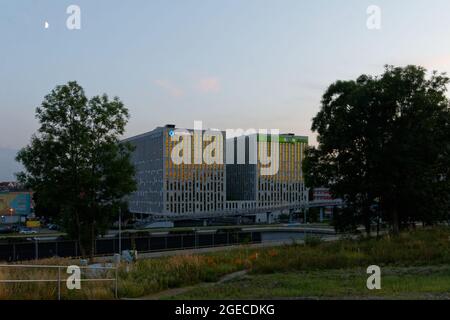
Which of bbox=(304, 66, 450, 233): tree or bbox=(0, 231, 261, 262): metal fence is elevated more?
bbox=(304, 66, 450, 233): tree

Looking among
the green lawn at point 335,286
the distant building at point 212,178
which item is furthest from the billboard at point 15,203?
the green lawn at point 335,286

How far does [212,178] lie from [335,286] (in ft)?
443

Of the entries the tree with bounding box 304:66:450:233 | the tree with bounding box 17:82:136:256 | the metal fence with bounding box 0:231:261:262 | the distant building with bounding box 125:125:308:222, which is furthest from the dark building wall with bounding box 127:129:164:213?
the tree with bounding box 17:82:136:256

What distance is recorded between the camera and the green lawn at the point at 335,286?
12.1 meters

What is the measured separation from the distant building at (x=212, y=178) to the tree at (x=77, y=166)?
335ft

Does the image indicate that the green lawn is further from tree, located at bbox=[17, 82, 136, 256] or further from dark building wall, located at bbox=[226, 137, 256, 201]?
dark building wall, located at bbox=[226, 137, 256, 201]

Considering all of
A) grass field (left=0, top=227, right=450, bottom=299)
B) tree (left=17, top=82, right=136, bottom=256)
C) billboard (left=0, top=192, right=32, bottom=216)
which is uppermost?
tree (left=17, top=82, right=136, bottom=256)

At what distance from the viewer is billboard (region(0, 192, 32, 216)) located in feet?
397

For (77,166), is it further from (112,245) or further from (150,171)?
(150,171)

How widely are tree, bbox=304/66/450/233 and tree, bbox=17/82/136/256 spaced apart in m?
17.0

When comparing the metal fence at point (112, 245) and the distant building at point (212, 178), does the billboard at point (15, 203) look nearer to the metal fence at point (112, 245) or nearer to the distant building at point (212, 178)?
the distant building at point (212, 178)

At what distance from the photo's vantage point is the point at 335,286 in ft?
44.8

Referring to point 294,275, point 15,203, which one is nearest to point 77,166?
point 294,275

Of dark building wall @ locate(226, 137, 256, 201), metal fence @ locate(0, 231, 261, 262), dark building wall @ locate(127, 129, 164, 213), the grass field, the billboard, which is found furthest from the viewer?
dark building wall @ locate(226, 137, 256, 201)
